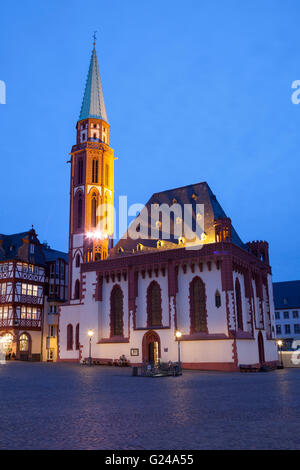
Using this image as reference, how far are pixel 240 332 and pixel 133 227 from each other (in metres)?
18.4

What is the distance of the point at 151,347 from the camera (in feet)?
150

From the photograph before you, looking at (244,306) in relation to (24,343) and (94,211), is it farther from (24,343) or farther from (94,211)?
(24,343)

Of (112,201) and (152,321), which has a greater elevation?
(112,201)

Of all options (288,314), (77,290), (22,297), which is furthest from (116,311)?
(288,314)

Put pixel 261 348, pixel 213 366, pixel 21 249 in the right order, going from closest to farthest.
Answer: pixel 213 366
pixel 261 348
pixel 21 249

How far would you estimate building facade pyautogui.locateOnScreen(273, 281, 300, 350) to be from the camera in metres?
94.5

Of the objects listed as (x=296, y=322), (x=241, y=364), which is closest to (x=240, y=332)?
(x=241, y=364)

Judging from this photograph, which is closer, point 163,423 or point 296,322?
point 163,423

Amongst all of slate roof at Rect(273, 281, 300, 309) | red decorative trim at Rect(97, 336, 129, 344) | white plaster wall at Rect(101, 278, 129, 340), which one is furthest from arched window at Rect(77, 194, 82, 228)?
A: slate roof at Rect(273, 281, 300, 309)

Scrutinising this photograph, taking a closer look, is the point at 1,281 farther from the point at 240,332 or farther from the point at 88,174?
the point at 240,332

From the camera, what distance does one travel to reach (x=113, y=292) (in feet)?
164

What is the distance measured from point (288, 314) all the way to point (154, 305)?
58345 millimetres

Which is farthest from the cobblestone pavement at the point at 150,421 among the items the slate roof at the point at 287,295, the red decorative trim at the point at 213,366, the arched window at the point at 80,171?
the slate roof at the point at 287,295

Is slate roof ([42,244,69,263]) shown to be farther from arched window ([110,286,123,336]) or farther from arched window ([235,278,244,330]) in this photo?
arched window ([235,278,244,330])
